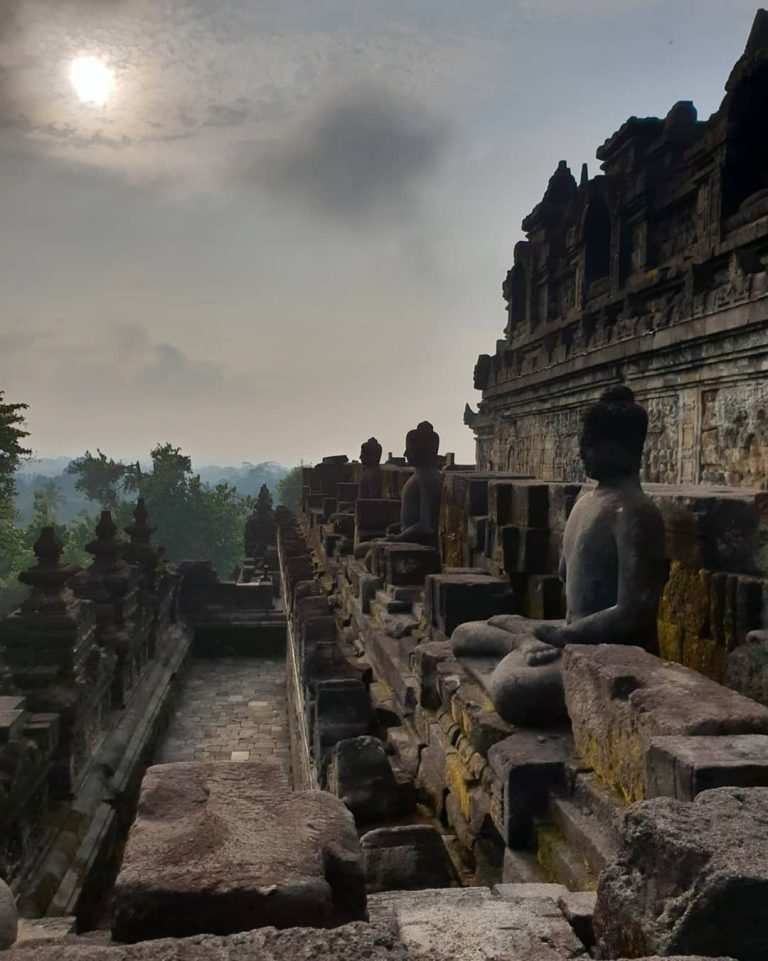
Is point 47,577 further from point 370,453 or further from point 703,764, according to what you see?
point 703,764

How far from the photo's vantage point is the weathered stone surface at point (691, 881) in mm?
1395

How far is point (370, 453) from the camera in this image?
13.3 metres

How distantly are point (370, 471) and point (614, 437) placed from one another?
Result: 9556 millimetres

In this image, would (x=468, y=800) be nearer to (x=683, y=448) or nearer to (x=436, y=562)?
(x=436, y=562)

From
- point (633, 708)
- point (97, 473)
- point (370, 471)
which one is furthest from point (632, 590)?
point (97, 473)

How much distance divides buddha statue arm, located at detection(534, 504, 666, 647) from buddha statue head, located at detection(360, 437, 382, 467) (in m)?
9.99

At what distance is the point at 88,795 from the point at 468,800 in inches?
224

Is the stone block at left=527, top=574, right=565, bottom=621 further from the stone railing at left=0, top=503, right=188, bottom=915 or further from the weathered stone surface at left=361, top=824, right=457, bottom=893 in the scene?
the stone railing at left=0, top=503, right=188, bottom=915

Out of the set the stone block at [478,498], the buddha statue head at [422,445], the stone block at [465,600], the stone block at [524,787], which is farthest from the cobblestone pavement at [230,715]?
the stone block at [524,787]

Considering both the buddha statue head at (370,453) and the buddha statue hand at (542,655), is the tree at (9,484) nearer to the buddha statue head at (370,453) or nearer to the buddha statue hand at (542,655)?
the buddha statue head at (370,453)

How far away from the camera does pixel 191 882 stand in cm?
169

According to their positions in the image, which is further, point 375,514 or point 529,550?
point 375,514

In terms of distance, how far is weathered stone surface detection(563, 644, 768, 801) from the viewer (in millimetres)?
2248

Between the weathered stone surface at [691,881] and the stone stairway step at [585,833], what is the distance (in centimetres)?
54
